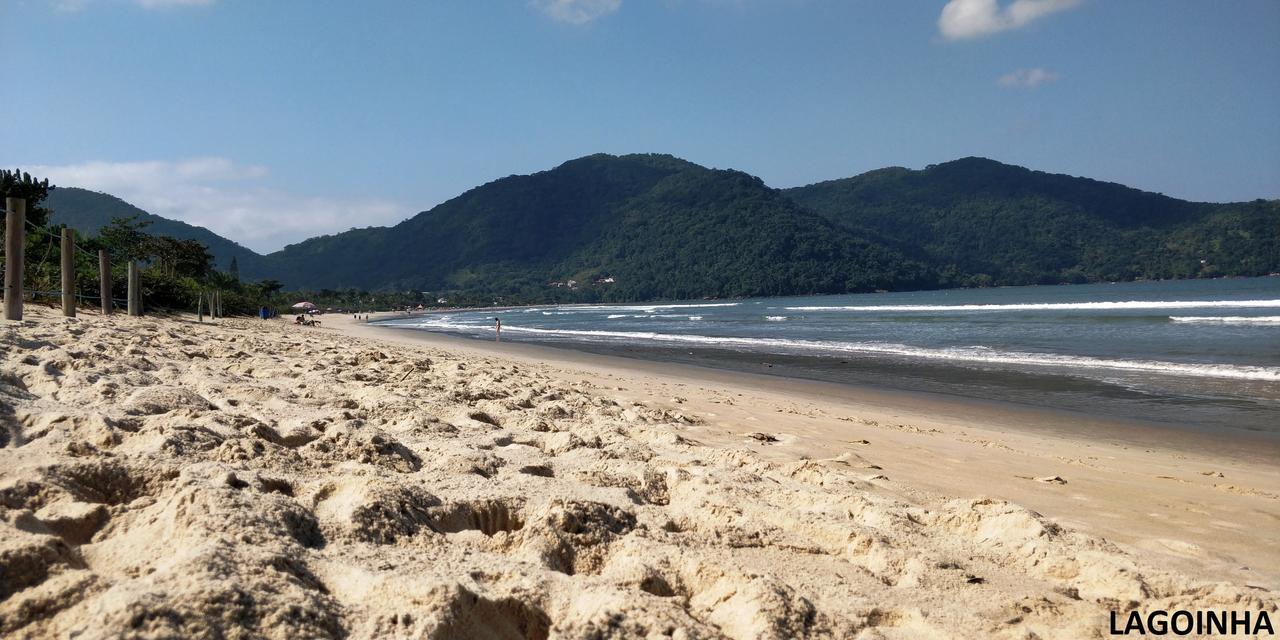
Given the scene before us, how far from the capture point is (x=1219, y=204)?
16838 centimetres

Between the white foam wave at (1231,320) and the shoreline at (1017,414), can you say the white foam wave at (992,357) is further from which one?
the white foam wave at (1231,320)

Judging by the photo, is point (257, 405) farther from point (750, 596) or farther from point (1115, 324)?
point (1115, 324)

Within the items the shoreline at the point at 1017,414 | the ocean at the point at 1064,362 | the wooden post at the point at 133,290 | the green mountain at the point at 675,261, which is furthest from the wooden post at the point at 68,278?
the green mountain at the point at 675,261

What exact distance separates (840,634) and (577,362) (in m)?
15.1

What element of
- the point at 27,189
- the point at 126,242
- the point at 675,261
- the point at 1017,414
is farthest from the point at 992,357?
the point at 675,261

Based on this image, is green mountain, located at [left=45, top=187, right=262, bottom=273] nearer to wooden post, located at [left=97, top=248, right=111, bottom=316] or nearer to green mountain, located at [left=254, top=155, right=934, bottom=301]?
green mountain, located at [left=254, top=155, right=934, bottom=301]

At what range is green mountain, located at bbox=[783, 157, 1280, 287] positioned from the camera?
12138 centimetres

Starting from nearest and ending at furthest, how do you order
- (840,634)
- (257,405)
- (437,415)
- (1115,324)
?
(840,634)
(257,405)
(437,415)
(1115,324)

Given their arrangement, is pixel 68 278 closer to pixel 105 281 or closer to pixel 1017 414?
pixel 105 281

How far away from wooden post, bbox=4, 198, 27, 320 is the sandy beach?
7.64 ft

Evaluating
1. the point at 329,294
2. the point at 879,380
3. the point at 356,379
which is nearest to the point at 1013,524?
the point at 356,379

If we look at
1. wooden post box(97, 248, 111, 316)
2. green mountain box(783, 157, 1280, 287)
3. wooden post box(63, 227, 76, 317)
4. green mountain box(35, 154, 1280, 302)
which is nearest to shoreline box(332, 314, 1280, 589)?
wooden post box(63, 227, 76, 317)

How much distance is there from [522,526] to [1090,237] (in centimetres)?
18876

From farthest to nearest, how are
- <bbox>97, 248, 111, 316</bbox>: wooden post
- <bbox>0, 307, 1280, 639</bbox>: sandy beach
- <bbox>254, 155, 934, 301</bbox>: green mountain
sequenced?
<bbox>254, 155, 934, 301</bbox>: green mountain
<bbox>97, 248, 111, 316</bbox>: wooden post
<bbox>0, 307, 1280, 639</bbox>: sandy beach
